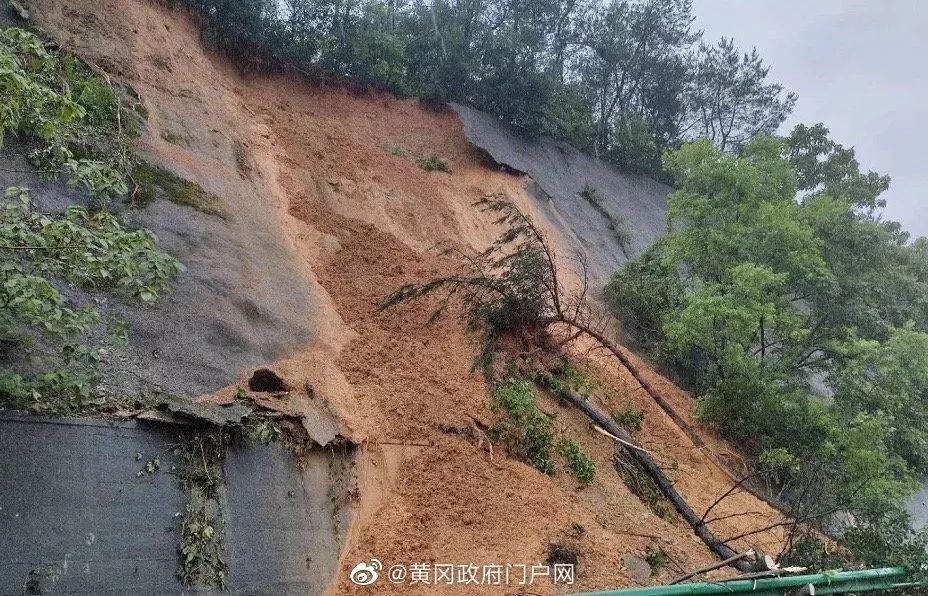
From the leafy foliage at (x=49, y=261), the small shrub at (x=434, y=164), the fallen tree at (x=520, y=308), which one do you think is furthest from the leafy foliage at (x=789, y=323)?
the leafy foliage at (x=49, y=261)

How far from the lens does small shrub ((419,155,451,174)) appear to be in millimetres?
17703

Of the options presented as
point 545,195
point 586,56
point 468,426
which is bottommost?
point 468,426

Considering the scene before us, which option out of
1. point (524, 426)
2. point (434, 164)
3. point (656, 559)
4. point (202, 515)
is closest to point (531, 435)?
point (524, 426)

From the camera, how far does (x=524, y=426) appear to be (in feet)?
30.4

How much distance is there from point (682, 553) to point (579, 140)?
688 inches

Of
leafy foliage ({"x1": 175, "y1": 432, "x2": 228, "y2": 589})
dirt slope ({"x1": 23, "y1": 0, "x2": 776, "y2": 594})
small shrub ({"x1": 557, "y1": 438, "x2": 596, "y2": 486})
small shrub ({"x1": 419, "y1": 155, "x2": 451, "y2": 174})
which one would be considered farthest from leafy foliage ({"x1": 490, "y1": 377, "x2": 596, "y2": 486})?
small shrub ({"x1": 419, "y1": 155, "x2": 451, "y2": 174})

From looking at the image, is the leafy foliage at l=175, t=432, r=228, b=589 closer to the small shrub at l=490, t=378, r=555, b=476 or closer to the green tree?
the small shrub at l=490, t=378, r=555, b=476

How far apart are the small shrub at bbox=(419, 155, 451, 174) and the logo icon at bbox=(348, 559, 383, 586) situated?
12085mm

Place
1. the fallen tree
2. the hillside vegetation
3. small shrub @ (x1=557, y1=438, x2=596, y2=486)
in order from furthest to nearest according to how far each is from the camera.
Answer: the fallen tree → small shrub @ (x1=557, y1=438, x2=596, y2=486) → the hillside vegetation

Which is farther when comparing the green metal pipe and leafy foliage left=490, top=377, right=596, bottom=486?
leafy foliage left=490, top=377, right=596, bottom=486

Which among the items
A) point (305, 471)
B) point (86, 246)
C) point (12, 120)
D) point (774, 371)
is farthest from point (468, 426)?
point (774, 371)

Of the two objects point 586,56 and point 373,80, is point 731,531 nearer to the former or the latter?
point 373,80

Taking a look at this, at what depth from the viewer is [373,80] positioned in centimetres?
1894

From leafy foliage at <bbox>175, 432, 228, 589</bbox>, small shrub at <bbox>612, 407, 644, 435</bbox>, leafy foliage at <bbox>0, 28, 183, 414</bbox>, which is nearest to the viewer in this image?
leafy foliage at <bbox>0, 28, 183, 414</bbox>
